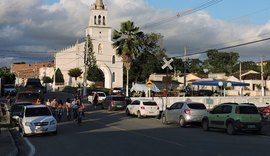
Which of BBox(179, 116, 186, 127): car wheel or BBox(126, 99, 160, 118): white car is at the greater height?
BBox(126, 99, 160, 118): white car

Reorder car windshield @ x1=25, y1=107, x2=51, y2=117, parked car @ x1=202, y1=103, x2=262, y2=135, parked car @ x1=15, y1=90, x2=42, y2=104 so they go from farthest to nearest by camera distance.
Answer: parked car @ x1=15, y1=90, x2=42, y2=104 < car windshield @ x1=25, y1=107, x2=51, y2=117 < parked car @ x1=202, y1=103, x2=262, y2=135

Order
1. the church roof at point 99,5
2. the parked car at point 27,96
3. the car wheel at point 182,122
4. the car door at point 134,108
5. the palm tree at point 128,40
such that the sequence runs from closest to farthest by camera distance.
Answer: the car wheel at point 182,122 → the parked car at point 27,96 → the car door at point 134,108 → the palm tree at point 128,40 → the church roof at point 99,5

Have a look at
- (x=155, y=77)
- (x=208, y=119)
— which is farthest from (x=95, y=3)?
(x=208, y=119)

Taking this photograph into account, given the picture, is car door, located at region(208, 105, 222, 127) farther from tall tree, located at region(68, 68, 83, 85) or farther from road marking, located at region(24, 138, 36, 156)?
tall tree, located at region(68, 68, 83, 85)

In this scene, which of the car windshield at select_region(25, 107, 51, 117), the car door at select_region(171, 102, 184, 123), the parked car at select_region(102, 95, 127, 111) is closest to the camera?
the car windshield at select_region(25, 107, 51, 117)

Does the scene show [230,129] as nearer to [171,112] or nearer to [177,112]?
[177,112]

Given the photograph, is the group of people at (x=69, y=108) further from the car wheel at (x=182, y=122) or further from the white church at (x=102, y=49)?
the white church at (x=102, y=49)

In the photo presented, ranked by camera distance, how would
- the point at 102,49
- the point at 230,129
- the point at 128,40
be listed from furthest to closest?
the point at 102,49 → the point at 128,40 → the point at 230,129

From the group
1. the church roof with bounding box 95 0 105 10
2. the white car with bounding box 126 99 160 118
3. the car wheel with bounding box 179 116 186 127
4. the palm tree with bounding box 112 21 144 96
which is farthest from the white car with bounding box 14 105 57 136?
the church roof with bounding box 95 0 105 10

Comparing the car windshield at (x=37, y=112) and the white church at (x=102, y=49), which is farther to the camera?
the white church at (x=102, y=49)

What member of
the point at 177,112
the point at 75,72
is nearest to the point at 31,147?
the point at 177,112

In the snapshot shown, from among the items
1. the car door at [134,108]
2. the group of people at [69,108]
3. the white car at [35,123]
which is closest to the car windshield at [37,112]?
the white car at [35,123]

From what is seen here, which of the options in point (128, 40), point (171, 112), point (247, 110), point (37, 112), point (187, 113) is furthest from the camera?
point (128, 40)

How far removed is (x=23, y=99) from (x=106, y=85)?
6412 cm
